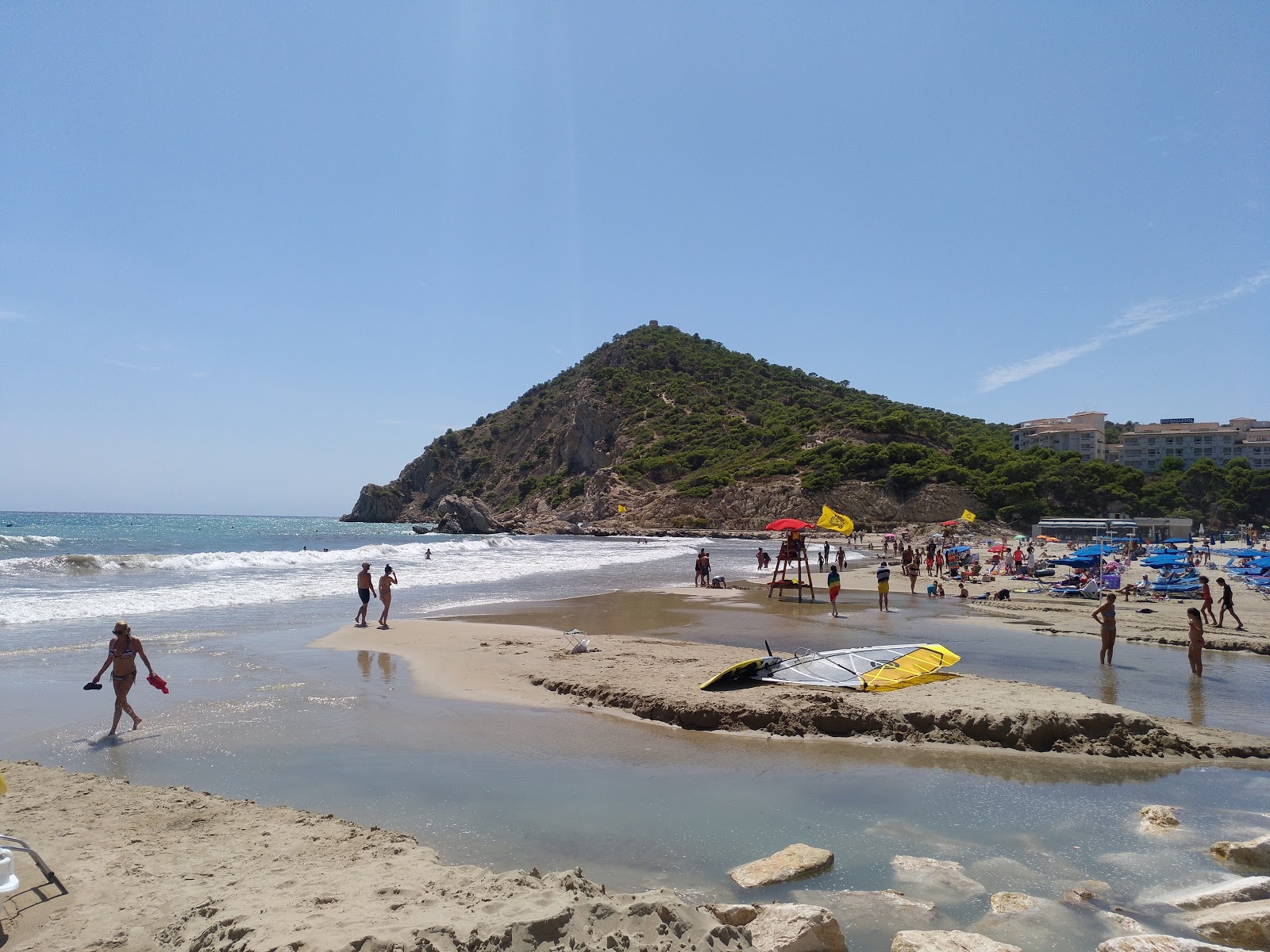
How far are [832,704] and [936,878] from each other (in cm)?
386

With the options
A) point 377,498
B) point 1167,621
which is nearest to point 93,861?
point 1167,621

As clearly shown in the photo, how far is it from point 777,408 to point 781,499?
31128mm

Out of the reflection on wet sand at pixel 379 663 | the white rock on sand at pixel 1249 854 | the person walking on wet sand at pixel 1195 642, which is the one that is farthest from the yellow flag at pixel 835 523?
the white rock on sand at pixel 1249 854

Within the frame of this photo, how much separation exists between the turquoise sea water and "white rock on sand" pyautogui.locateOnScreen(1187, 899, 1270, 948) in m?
0.21

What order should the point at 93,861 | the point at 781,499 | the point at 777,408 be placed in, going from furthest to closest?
the point at 777,408
the point at 781,499
the point at 93,861

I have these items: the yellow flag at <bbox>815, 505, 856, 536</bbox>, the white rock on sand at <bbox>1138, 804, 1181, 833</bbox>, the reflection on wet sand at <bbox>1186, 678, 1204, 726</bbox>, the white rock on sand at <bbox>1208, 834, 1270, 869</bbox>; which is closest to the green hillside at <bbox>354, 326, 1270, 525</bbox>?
the yellow flag at <bbox>815, 505, 856, 536</bbox>

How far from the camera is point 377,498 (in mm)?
141625

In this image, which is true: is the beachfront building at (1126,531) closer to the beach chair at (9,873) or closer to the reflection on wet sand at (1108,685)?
the reflection on wet sand at (1108,685)

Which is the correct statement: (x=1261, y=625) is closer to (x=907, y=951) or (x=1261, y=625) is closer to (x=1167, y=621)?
(x=1167, y=621)

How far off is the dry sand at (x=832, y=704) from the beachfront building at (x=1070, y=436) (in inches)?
4678

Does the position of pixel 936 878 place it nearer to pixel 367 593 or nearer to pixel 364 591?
pixel 367 593

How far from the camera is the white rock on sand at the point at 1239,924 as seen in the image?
4527mm

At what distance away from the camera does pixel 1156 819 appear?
6387 mm

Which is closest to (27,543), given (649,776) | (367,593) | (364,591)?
(364,591)
